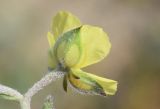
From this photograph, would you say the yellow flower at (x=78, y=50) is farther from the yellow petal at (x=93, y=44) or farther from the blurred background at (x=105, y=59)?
the blurred background at (x=105, y=59)

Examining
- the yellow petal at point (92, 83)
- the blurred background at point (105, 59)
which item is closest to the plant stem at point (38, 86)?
the yellow petal at point (92, 83)

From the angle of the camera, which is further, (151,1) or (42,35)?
(151,1)

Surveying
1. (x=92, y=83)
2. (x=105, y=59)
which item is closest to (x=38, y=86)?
(x=92, y=83)

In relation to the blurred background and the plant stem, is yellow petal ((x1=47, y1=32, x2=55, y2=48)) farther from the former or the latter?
the blurred background

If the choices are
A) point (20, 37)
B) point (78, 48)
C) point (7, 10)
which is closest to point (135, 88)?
point (20, 37)

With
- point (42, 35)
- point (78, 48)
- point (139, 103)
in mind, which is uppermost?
point (78, 48)

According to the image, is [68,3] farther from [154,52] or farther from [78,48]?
[78,48]
